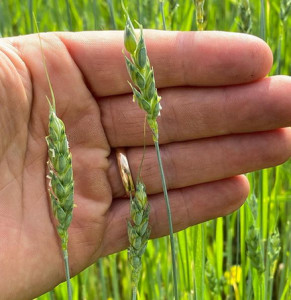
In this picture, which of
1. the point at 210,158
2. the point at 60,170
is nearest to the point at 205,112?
the point at 210,158

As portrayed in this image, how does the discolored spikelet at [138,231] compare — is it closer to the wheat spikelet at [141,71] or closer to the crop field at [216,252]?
the wheat spikelet at [141,71]

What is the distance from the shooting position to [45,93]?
1353mm

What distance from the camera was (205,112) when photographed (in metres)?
1.33

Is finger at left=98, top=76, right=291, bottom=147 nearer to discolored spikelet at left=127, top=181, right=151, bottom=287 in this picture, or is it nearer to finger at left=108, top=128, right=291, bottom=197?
finger at left=108, top=128, right=291, bottom=197

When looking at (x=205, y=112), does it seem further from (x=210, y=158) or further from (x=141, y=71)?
(x=141, y=71)

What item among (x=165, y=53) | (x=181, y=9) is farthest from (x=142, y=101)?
(x=181, y=9)

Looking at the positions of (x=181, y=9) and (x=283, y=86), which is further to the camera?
(x=181, y=9)

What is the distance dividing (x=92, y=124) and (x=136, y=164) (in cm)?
13

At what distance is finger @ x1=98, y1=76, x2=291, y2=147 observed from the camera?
1.27 meters

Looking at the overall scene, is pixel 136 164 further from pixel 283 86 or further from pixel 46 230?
pixel 283 86

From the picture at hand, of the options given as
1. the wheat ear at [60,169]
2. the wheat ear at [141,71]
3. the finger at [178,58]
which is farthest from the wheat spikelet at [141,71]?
the finger at [178,58]

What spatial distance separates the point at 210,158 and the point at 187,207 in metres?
0.12

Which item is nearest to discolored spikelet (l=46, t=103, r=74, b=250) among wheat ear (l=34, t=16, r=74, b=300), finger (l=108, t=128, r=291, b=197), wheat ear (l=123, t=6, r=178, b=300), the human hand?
wheat ear (l=34, t=16, r=74, b=300)

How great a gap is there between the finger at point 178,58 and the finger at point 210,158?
0.46ft
